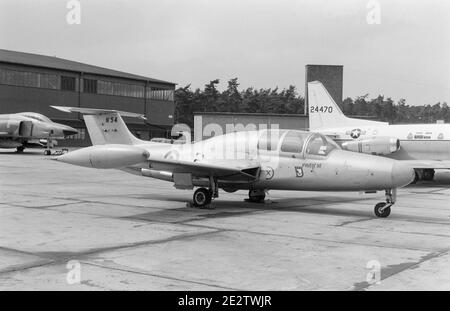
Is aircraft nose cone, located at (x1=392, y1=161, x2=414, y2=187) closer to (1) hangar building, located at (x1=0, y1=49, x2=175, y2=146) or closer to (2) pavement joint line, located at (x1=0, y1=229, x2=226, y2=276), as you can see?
(2) pavement joint line, located at (x1=0, y1=229, x2=226, y2=276)

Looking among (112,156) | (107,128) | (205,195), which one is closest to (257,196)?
(205,195)

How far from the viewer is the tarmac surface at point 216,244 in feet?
19.8

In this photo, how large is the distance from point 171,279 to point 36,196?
928 centimetres

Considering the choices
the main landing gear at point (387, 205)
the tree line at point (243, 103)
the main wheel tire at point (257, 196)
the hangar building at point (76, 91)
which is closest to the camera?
the main landing gear at point (387, 205)

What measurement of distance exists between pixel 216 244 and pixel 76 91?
62099 mm

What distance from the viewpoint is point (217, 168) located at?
38.8 ft

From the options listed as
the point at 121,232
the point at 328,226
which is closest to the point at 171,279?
the point at 121,232

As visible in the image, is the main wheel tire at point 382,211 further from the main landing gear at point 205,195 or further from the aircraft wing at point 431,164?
the aircraft wing at point 431,164

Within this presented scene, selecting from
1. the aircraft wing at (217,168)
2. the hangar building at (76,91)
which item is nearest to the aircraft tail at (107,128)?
the aircraft wing at (217,168)

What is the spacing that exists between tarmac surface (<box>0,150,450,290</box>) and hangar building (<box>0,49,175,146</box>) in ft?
148

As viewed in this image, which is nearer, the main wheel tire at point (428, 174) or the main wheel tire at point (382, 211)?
the main wheel tire at point (382, 211)

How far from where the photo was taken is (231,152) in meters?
12.8

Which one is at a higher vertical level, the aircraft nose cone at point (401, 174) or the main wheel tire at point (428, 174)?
the aircraft nose cone at point (401, 174)
